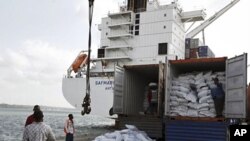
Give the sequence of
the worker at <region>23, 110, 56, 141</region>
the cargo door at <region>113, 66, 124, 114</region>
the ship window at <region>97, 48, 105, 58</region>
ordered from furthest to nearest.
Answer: the ship window at <region>97, 48, 105, 58</region>, the cargo door at <region>113, 66, 124, 114</region>, the worker at <region>23, 110, 56, 141</region>

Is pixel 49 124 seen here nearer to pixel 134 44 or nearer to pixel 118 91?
pixel 134 44

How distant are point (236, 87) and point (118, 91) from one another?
527 cm

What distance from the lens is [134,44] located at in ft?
103

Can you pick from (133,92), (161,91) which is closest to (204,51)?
(133,92)

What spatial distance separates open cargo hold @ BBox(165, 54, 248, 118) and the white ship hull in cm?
1672

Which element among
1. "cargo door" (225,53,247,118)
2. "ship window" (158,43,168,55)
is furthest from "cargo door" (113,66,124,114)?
"ship window" (158,43,168,55)

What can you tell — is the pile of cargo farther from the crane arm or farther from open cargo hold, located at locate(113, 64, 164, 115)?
the crane arm

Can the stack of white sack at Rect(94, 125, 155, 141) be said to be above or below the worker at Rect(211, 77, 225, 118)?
below

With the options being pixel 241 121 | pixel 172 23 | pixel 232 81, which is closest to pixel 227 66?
pixel 232 81

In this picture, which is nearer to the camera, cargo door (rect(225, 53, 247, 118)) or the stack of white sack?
cargo door (rect(225, 53, 247, 118))

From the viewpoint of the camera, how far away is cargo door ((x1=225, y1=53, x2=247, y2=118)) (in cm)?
1046

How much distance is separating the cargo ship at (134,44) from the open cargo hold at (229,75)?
15711mm

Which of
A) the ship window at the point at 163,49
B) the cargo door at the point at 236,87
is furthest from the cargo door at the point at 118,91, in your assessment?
the ship window at the point at 163,49

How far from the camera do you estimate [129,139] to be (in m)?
11.0
